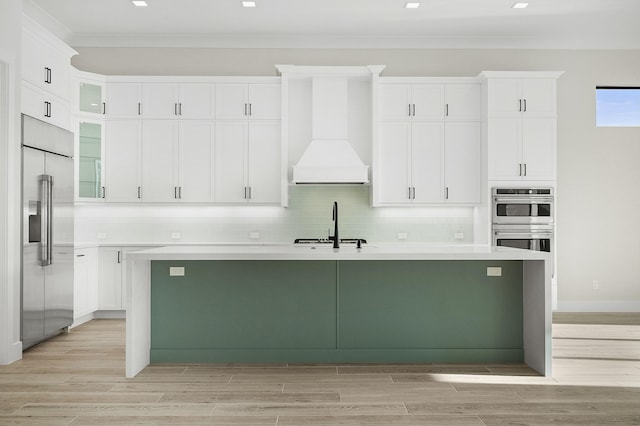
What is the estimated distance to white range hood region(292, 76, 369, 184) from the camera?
6.18 metres

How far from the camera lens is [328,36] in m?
6.55

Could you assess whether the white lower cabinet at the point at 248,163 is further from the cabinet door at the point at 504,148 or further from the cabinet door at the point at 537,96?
the cabinet door at the point at 537,96

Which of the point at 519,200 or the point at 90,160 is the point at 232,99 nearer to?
the point at 90,160

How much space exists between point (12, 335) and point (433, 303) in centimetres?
328

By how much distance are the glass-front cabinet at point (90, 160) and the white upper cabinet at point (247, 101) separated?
4.59 ft

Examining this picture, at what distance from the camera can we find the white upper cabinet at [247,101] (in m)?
6.32

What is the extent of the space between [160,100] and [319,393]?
4222 mm

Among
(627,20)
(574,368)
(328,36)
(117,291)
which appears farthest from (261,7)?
(574,368)

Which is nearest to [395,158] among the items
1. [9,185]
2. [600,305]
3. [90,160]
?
[600,305]

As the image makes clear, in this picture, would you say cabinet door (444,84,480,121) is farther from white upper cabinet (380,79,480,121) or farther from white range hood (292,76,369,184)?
white range hood (292,76,369,184)

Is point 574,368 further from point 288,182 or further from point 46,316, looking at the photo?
point 46,316

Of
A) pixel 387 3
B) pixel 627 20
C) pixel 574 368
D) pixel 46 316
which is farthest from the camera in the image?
pixel 627 20

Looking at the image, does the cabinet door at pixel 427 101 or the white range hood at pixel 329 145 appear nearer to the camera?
the white range hood at pixel 329 145

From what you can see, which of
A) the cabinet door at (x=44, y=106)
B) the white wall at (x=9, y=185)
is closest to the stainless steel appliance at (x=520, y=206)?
the cabinet door at (x=44, y=106)
